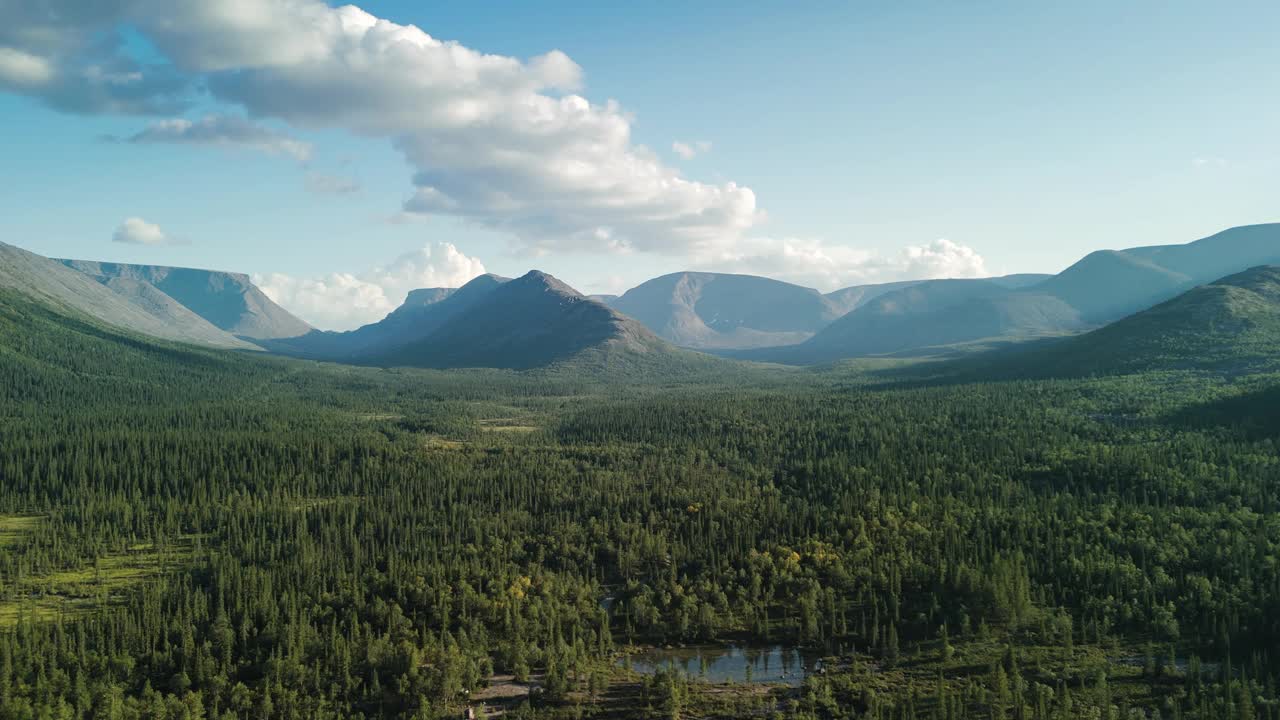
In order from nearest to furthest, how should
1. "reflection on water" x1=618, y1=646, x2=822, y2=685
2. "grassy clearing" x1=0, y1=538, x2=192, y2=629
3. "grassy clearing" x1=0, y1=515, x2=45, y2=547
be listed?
"reflection on water" x1=618, y1=646, x2=822, y2=685 → "grassy clearing" x1=0, y1=538, x2=192, y2=629 → "grassy clearing" x1=0, y1=515, x2=45, y2=547

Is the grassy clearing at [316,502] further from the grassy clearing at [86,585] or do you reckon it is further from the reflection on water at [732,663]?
the reflection on water at [732,663]

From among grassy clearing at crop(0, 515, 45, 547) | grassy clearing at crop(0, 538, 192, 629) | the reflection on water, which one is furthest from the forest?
the reflection on water

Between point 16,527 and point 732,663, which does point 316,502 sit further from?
point 732,663

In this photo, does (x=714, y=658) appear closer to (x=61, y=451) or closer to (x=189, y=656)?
(x=189, y=656)

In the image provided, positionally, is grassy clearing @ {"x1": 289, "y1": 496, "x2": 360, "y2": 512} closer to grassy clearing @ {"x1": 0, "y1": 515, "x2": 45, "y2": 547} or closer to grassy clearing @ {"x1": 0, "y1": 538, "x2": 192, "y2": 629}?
grassy clearing @ {"x1": 0, "y1": 538, "x2": 192, "y2": 629}

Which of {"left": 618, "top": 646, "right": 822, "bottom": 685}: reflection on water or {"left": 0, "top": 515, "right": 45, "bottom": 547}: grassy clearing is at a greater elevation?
{"left": 0, "top": 515, "right": 45, "bottom": 547}: grassy clearing

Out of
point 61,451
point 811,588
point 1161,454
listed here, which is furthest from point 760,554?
point 61,451

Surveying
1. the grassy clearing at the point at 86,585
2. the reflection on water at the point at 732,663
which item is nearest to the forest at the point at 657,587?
the grassy clearing at the point at 86,585

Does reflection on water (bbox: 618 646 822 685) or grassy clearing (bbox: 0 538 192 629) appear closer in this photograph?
reflection on water (bbox: 618 646 822 685)
